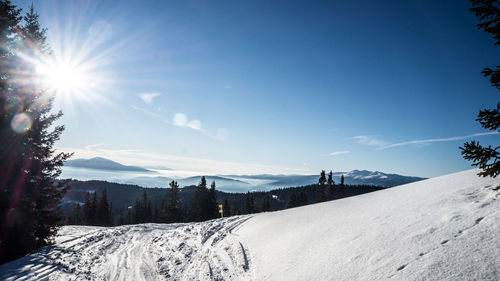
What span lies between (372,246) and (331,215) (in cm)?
499

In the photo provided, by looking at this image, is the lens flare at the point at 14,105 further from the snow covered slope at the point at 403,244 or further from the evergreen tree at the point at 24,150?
the snow covered slope at the point at 403,244

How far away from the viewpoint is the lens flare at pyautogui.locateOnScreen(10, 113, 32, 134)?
1032 cm

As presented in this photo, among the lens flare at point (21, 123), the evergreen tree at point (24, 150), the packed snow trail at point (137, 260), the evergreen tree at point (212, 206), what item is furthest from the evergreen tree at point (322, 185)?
the lens flare at point (21, 123)

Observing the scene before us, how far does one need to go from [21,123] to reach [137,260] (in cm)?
900

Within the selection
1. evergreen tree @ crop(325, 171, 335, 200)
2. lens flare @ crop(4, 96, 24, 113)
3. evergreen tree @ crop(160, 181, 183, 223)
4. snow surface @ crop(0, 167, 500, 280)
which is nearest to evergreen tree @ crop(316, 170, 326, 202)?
evergreen tree @ crop(325, 171, 335, 200)

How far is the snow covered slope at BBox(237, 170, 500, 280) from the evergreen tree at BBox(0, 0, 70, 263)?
10.9 meters

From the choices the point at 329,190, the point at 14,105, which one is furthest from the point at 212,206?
the point at 14,105

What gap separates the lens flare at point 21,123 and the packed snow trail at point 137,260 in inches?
234

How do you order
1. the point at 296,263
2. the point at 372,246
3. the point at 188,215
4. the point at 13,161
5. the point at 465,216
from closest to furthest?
the point at 465,216, the point at 372,246, the point at 296,263, the point at 13,161, the point at 188,215

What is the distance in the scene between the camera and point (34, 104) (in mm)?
11430

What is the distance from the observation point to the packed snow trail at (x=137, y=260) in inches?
286

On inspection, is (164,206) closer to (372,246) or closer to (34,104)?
(34,104)

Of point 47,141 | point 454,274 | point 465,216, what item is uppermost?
point 47,141

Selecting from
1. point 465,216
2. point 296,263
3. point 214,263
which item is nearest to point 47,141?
point 214,263
